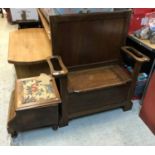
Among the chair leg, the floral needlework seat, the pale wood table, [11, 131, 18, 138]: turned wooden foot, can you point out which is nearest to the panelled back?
the floral needlework seat

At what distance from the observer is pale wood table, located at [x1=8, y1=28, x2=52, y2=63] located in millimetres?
1940

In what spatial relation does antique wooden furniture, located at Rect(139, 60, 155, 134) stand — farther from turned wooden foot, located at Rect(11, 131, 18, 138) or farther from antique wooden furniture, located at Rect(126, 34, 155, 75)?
turned wooden foot, located at Rect(11, 131, 18, 138)

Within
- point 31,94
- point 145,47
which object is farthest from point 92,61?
point 31,94

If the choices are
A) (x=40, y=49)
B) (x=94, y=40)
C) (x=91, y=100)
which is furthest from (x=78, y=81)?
(x=40, y=49)

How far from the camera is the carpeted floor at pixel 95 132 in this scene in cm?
163

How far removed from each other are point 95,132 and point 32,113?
0.62 meters

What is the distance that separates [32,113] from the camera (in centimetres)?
150

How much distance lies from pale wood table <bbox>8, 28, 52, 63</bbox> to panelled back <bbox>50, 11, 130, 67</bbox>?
388 mm

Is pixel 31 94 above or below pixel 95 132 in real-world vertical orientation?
above

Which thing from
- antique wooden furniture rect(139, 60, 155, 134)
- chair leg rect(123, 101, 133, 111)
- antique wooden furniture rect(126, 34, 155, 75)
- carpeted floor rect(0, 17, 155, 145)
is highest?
antique wooden furniture rect(126, 34, 155, 75)

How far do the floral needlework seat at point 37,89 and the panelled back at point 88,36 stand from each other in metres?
0.28

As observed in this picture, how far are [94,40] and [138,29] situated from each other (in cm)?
58

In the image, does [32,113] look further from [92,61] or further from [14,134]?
[92,61]
